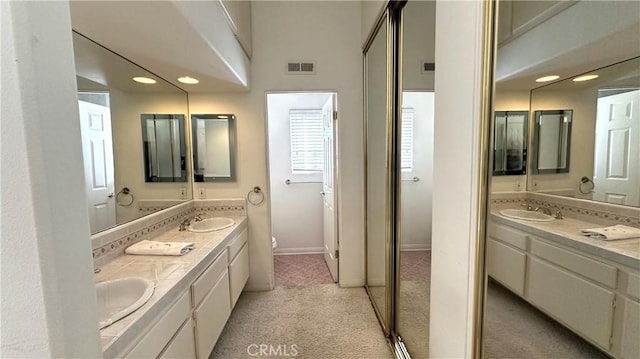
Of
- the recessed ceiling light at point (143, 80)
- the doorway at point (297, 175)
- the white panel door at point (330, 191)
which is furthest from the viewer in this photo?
the doorway at point (297, 175)

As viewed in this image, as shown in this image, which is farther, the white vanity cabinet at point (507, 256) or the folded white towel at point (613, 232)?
the white vanity cabinet at point (507, 256)

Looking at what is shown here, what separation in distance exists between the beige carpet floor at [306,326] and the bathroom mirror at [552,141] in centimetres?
181

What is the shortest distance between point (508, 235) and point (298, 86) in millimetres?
2377

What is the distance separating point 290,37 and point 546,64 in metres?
2.51

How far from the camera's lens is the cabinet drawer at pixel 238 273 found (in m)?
2.19

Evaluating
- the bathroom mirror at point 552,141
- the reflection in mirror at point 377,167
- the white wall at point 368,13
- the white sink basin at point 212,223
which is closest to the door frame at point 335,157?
the reflection in mirror at point 377,167

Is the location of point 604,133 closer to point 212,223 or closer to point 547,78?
point 547,78

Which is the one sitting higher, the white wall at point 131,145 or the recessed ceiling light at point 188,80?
the recessed ceiling light at point 188,80

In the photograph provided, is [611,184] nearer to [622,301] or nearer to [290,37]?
[622,301]

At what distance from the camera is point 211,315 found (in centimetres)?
173

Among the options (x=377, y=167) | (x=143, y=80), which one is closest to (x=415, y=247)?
(x=377, y=167)

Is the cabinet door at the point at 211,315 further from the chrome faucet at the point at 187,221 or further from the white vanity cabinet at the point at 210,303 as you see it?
the chrome faucet at the point at 187,221

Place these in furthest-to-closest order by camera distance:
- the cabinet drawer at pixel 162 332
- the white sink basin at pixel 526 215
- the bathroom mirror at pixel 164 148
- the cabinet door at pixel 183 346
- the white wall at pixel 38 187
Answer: the bathroom mirror at pixel 164 148 → the cabinet door at pixel 183 346 → the cabinet drawer at pixel 162 332 → the white sink basin at pixel 526 215 → the white wall at pixel 38 187

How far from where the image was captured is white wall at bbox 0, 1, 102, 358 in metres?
0.46
